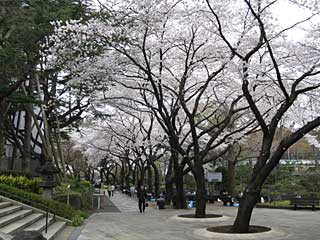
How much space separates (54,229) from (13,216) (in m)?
1.32

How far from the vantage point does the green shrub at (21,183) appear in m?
16.9

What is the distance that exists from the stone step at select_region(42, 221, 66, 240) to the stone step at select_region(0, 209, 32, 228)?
0.94m

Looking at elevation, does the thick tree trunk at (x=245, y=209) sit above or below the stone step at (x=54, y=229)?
above

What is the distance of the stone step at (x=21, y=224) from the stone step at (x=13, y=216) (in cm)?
10

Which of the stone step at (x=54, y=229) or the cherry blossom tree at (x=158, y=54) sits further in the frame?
the cherry blossom tree at (x=158, y=54)

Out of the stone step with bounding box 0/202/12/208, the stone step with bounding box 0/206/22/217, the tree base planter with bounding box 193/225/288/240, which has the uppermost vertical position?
the stone step with bounding box 0/202/12/208

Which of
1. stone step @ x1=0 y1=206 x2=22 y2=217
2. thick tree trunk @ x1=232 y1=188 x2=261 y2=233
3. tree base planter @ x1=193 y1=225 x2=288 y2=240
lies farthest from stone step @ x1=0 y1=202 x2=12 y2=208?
thick tree trunk @ x1=232 y1=188 x2=261 y2=233

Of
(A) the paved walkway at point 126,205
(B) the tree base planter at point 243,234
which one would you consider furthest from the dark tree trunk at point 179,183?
(B) the tree base planter at point 243,234

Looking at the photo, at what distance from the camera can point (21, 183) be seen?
1773 centimetres

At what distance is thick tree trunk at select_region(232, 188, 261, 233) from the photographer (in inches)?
484

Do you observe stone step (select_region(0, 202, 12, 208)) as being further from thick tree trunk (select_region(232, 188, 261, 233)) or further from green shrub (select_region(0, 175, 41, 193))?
thick tree trunk (select_region(232, 188, 261, 233))

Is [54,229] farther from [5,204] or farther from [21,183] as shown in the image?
[21,183]

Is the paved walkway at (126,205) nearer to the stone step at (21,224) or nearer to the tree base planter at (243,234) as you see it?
the stone step at (21,224)

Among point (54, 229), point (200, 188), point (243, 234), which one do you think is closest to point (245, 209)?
point (243, 234)
